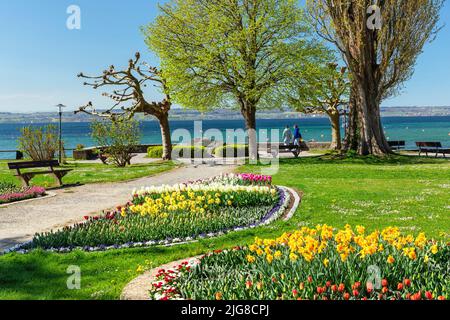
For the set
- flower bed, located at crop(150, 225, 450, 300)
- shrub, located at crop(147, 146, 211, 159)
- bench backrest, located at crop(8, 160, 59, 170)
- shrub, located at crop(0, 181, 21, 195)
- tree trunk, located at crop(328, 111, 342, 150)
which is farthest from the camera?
tree trunk, located at crop(328, 111, 342, 150)

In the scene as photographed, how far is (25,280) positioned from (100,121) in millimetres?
22227

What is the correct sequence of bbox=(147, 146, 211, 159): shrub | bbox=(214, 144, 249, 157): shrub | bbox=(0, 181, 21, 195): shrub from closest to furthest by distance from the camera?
1. bbox=(0, 181, 21, 195): shrub
2. bbox=(214, 144, 249, 157): shrub
3. bbox=(147, 146, 211, 159): shrub

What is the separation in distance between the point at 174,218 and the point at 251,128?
1698 cm

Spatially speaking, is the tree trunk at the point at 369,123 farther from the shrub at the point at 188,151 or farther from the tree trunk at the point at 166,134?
the tree trunk at the point at 166,134

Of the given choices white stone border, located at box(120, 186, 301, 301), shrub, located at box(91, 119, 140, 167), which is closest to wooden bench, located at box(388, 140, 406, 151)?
shrub, located at box(91, 119, 140, 167)

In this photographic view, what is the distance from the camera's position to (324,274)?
18.3ft

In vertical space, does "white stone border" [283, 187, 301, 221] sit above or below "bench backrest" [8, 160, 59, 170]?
below

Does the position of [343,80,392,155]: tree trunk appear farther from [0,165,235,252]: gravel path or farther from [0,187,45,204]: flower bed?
→ [0,187,45,204]: flower bed

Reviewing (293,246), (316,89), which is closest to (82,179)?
(316,89)

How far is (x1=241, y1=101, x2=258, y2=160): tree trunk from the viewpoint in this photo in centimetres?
2711

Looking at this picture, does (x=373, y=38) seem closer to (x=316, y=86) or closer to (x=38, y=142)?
(x=316, y=86)

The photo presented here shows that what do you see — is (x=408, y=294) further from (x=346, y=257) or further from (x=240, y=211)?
(x=240, y=211)

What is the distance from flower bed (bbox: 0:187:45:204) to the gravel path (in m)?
0.64

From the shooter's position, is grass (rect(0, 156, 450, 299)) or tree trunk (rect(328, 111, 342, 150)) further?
tree trunk (rect(328, 111, 342, 150))
